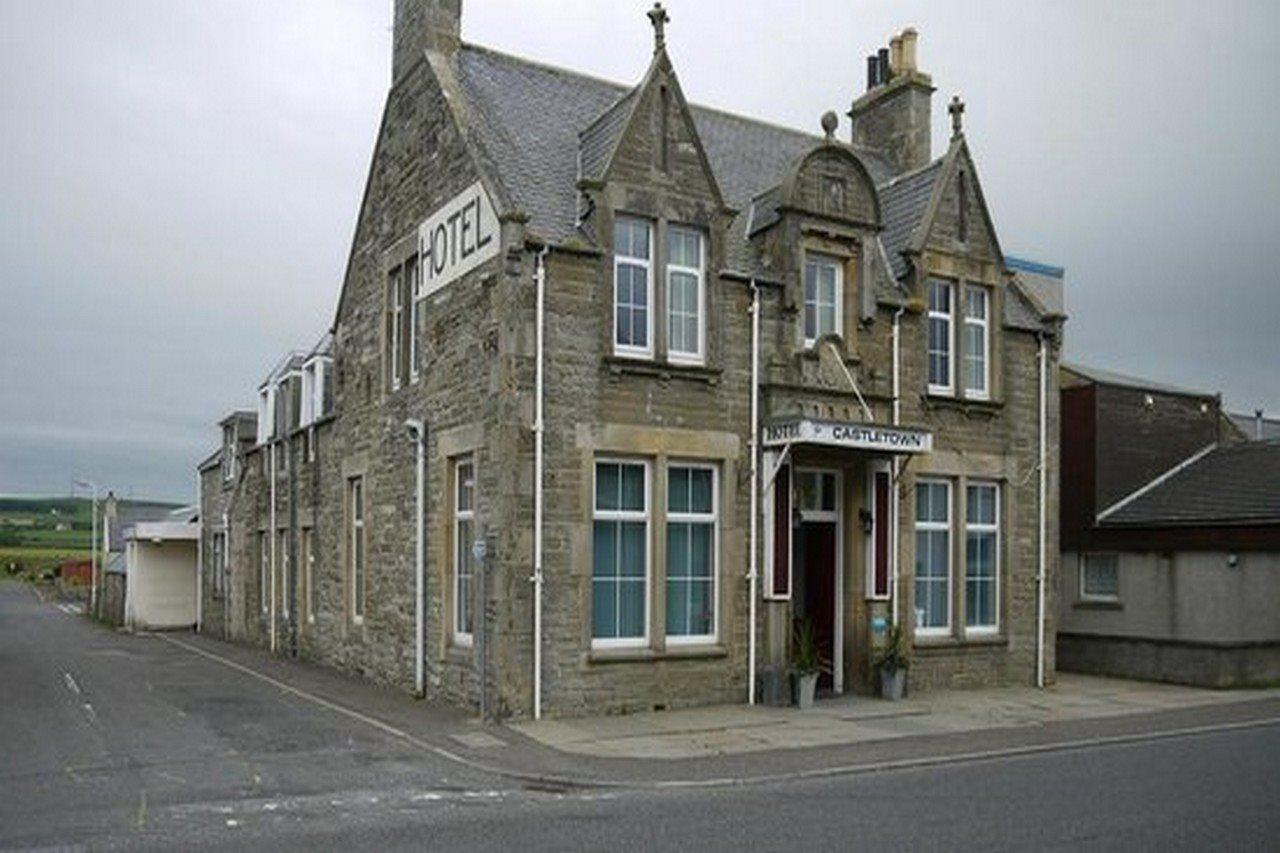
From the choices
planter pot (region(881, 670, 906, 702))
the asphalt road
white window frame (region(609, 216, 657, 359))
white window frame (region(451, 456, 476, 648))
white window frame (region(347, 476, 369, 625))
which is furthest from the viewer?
white window frame (region(347, 476, 369, 625))

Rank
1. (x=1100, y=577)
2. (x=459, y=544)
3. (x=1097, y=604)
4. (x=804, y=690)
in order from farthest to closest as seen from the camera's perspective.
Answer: (x=1100, y=577) → (x=1097, y=604) → (x=459, y=544) → (x=804, y=690)

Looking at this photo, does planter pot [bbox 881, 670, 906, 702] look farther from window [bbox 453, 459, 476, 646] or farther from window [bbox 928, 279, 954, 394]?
window [bbox 453, 459, 476, 646]

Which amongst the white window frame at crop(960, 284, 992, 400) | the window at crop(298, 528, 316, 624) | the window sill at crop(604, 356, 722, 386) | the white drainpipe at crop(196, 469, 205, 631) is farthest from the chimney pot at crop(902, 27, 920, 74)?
the white drainpipe at crop(196, 469, 205, 631)

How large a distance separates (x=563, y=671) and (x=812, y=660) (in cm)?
403

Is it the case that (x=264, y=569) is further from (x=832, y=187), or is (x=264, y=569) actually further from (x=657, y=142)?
(x=832, y=187)

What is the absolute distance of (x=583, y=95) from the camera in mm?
20688

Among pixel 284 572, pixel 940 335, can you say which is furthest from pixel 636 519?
pixel 284 572

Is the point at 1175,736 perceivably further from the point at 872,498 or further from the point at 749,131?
the point at 749,131

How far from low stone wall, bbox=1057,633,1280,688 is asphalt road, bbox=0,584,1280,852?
555cm

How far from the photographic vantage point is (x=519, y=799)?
1174 centimetres

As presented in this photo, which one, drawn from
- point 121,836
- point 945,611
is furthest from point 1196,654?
point 121,836

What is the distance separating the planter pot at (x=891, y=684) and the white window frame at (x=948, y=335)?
15.3 feet

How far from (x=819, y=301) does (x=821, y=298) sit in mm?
69

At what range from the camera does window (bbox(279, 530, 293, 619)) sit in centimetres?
2753
